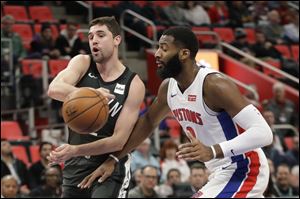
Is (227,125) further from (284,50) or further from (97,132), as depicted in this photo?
(284,50)

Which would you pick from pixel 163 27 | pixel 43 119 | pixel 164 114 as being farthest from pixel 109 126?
pixel 163 27

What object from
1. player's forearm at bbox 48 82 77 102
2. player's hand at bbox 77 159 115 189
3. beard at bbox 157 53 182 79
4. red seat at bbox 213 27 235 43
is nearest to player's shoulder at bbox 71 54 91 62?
player's forearm at bbox 48 82 77 102

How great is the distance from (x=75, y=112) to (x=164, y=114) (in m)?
0.97

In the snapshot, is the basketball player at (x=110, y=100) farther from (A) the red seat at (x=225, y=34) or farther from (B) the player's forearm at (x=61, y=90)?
(A) the red seat at (x=225, y=34)

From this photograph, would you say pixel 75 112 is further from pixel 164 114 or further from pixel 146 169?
pixel 146 169

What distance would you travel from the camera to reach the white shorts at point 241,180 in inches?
217

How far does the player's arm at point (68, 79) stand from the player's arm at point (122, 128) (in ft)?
1.47

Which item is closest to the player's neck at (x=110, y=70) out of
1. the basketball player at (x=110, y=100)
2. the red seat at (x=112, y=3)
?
the basketball player at (x=110, y=100)

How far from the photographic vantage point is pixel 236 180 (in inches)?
220

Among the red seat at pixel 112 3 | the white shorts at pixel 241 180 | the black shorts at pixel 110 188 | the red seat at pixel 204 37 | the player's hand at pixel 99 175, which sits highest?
the white shorts at pixel 241 180

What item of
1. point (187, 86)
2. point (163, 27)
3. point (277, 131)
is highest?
point (187, 86)

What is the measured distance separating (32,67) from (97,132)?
23.1ft

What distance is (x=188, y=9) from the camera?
18234 millimetres

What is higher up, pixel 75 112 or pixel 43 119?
pixel 75 112
